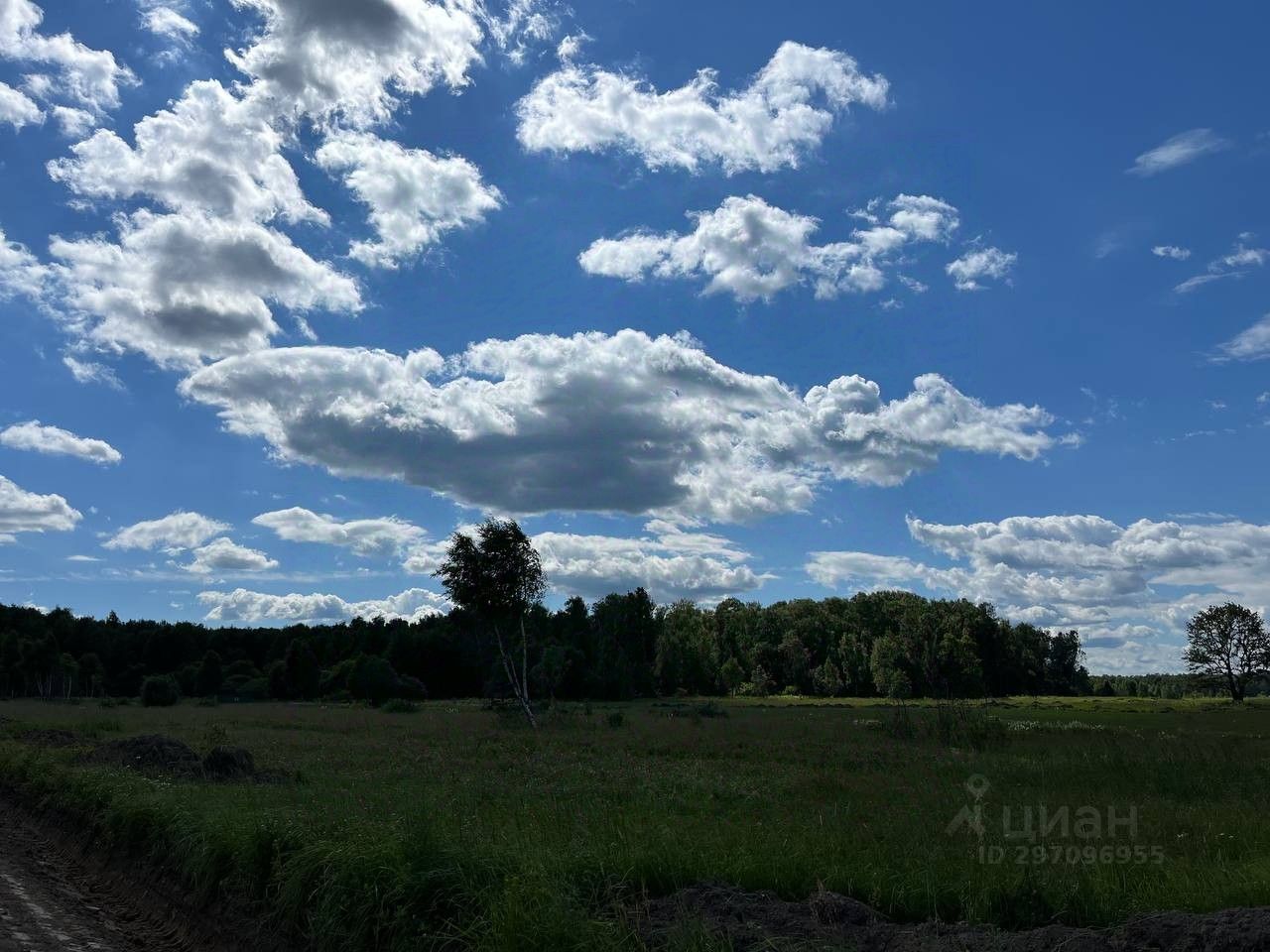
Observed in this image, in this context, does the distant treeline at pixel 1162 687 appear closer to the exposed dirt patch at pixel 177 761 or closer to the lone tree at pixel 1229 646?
the lone tree at pixel 1229 646

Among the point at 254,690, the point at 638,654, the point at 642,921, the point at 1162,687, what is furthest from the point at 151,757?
the point at 1162,687

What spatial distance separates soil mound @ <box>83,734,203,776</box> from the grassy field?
3.30 ft

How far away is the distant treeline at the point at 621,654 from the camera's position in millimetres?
106625

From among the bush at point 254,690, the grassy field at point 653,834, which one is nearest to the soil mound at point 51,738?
the grassy field at point 653,834

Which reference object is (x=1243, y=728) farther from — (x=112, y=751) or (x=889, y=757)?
(x=112, y=751)

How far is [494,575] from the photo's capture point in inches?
1873

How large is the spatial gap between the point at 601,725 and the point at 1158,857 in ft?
122

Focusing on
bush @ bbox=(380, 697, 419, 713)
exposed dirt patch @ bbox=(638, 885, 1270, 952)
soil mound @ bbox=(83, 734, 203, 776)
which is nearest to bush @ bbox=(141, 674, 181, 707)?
bush @ bbox=(380, 697, 419, 713)

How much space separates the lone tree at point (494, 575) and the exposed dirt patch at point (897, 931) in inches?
1620

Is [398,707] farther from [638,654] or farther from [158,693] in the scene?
[638,654]

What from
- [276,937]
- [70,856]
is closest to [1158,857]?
[276,937]

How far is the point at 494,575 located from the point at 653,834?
127ft

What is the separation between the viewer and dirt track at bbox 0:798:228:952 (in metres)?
9.85

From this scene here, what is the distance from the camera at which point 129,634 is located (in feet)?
412
